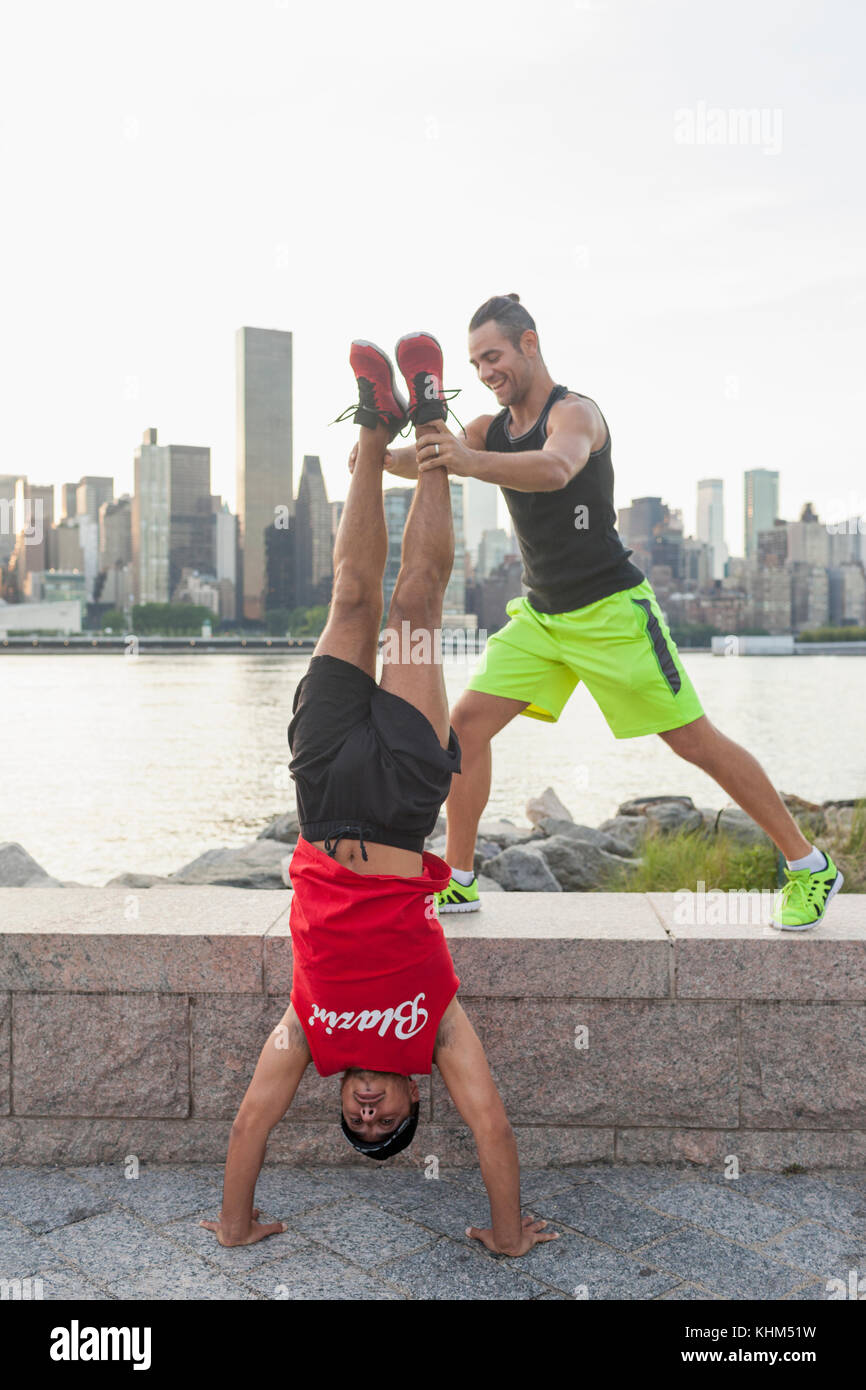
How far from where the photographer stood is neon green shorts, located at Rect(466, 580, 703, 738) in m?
4.19

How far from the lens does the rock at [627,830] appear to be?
10.5 meters

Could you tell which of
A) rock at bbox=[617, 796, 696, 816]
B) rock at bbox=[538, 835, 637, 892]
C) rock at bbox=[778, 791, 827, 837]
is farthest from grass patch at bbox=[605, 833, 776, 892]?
rock at bbox=[617, 796, 696, 816]

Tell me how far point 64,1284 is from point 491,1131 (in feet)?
4.26

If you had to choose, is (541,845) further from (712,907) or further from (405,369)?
(405,369)

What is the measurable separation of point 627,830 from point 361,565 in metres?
8.41

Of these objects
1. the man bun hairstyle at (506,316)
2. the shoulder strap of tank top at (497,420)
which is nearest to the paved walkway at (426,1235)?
the shoulder strap of tank top at (497,420)

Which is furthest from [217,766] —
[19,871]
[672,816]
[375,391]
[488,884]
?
[375,391]

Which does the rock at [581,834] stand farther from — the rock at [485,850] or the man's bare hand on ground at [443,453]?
the man's bare hand on ground at [443,453]

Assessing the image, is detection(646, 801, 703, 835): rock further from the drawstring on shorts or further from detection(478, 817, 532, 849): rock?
the drawstring on shorts

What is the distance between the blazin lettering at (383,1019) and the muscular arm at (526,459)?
1627mm

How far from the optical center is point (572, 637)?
4344 mm

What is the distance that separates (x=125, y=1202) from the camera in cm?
377

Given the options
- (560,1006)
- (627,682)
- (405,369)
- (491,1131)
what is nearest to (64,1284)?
(491,1131)

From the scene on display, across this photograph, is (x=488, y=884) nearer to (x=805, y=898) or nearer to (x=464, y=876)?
(x=464, y=876)
